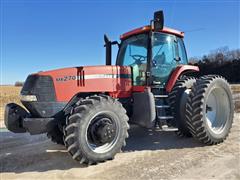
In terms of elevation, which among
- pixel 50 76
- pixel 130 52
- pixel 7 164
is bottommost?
pixel 7 164

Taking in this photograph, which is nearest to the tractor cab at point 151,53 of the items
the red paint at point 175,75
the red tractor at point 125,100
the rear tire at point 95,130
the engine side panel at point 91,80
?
the red tractor at point 125,100

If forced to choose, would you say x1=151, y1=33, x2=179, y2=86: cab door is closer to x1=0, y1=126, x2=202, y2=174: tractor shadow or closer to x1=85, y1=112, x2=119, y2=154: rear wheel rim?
x1=0, y1=126, x2=202, y2=174: tractor shadow

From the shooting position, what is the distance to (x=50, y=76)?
505 cm

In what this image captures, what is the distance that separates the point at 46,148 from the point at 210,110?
12.0ft

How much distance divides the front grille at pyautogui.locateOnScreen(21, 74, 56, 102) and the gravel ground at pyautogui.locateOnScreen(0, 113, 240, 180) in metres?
1.11

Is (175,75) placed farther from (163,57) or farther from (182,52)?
(182,52)

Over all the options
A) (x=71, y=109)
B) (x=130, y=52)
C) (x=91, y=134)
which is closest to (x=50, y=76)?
(x=71, y=109)

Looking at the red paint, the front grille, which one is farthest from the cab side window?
the front grille

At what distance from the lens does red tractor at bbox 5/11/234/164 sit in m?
4.87

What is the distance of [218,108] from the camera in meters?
6.73

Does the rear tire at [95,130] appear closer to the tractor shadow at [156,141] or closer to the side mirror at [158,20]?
the tractor shadow at [156,141]

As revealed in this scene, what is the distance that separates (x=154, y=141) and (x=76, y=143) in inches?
90.8

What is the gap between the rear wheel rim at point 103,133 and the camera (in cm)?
495

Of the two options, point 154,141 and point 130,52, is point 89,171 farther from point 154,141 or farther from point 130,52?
point 130,52
